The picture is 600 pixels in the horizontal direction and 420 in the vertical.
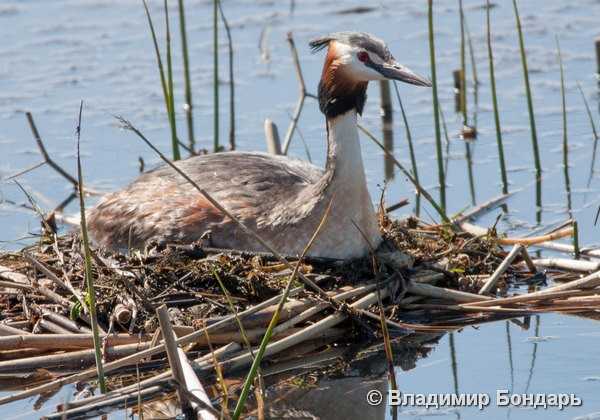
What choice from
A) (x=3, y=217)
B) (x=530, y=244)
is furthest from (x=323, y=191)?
(x=3, y=217)

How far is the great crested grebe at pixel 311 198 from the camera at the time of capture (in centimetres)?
728

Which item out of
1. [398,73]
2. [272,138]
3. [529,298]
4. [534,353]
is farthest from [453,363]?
[272,138]

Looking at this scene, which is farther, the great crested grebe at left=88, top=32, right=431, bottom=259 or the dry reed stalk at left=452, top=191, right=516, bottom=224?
the dry reed stalk at left=452, top=191, right=516, bottom=224

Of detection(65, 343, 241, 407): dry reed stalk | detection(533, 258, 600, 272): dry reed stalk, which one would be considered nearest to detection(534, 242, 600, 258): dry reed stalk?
detection(533, 258, 600, 272): dry reed stalk

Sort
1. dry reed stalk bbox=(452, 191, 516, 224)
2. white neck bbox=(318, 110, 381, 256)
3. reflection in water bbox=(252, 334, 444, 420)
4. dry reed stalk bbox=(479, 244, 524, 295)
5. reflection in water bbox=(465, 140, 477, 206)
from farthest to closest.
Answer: reflection in water bbox=(465, 140, 477, 206) < dry reed stalk bbox=(452, 191, 516, 224) < white neck bbox=(318, 110, 381, 256) < dry reed stalk bbox=(479, 244, 524, 295) < reflection in water bbox=(252, 334, 444, 420)

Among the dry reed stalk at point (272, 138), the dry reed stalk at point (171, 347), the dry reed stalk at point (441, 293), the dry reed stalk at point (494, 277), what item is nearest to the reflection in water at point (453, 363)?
the dry reed stalk at point (441, 293)

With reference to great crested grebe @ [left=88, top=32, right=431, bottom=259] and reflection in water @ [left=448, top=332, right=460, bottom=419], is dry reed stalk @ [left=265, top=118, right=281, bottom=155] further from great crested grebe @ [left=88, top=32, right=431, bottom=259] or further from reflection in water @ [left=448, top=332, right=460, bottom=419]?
reflection in water @ [left=448, top=332, right=460, bottom=419]

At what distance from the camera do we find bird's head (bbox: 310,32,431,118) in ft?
23.6

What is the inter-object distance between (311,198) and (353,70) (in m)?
0.73

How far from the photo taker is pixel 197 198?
7.61 m

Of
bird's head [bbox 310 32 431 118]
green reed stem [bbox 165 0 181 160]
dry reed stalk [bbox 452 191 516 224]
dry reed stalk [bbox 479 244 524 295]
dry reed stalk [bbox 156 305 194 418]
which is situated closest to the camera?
dry reed stalk [bbox 156 305 194 418]

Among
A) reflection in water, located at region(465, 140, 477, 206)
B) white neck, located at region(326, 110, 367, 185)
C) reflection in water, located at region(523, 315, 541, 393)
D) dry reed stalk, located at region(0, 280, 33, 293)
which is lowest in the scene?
reflection in water, located at region(465, 140, 477, 206)

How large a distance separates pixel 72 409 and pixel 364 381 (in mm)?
1395

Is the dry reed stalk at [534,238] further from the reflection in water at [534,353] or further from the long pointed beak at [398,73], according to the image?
the long pointed beak at [398,73]
